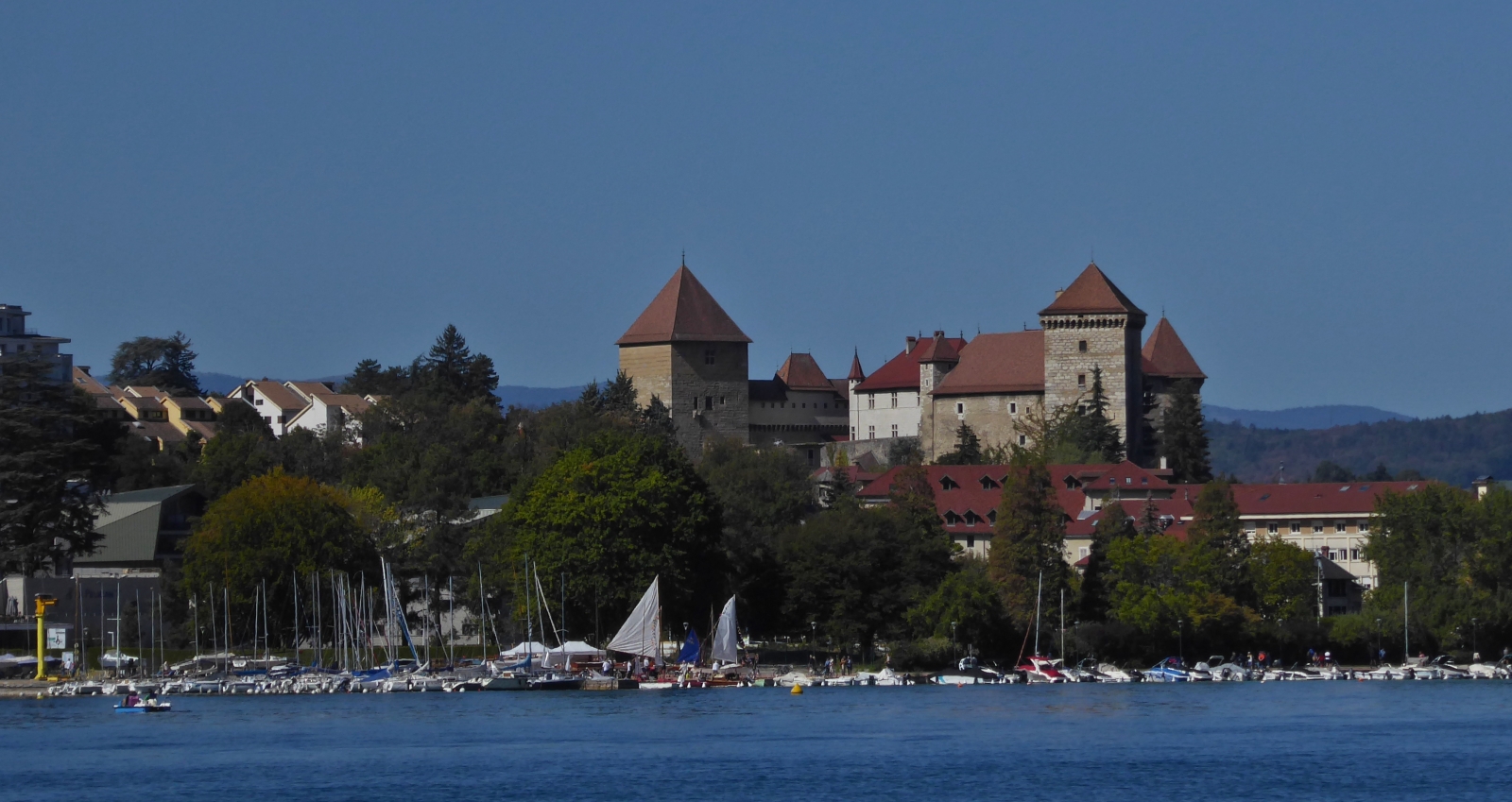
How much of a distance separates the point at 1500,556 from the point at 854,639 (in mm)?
21195

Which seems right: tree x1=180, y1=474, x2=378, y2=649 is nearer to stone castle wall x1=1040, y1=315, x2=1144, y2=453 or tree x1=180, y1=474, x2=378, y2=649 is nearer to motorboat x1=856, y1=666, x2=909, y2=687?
motorboat x1=856, y1=666, x2=909, y2=687

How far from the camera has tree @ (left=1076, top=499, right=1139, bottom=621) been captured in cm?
7962

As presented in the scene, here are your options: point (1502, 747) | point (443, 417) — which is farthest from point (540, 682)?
point (443, 417)

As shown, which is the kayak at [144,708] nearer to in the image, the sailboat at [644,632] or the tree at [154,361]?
the sailboat at [644,632]

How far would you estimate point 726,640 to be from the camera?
7331 cm

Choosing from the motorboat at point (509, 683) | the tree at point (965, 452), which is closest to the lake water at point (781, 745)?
the motorboat at point (509, 683)

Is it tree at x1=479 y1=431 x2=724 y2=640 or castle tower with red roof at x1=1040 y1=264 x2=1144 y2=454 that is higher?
castle tower with red roof at x1=1040 y1=264 x2=1144 y2=454

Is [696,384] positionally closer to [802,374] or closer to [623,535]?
[802,374]

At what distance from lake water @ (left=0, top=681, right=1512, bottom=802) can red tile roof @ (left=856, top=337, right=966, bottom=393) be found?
66.7 meters

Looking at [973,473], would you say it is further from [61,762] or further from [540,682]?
[61,762]

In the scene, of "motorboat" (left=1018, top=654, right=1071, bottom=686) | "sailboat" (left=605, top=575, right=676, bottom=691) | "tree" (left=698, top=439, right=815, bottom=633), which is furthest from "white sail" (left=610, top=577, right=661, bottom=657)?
"motorboat" (left=1018, top=654, right=1071, bottom=686)

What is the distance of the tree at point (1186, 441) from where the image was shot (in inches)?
4680

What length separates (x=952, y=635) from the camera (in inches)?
2960

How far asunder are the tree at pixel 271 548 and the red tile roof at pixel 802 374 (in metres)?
64.1
